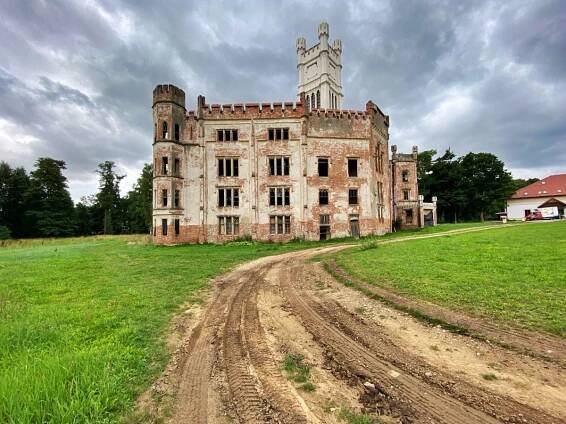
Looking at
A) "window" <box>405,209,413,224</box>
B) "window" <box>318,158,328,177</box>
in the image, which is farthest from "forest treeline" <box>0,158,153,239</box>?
"window" <box>405,209,413,224</box>

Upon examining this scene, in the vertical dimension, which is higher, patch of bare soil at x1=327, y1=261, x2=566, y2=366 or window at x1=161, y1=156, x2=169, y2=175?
window at x1=161, y1=156, x2=169, y2=175

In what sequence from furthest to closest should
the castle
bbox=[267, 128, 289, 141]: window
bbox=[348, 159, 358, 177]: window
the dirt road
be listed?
bbox=[348, 159, 358, 177]: window < bbox=[267, 128, 289, 141]: window < the castle < the dirt road

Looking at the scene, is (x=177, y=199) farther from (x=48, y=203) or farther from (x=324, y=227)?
(x=48, y=203)

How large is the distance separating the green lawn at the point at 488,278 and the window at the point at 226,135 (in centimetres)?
2115

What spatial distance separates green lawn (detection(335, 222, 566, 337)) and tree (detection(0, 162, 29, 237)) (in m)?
74.6

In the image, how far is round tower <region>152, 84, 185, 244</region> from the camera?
29.3m

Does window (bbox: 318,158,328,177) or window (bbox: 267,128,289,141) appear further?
window (bbox: 318,158,328,177)

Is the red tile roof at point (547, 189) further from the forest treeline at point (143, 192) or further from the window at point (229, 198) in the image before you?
the window at point (229, 198)

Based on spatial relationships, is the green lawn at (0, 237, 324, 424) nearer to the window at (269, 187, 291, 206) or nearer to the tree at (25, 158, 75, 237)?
the window at (269, 187, 291, 206)

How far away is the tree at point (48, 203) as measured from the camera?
5934 centimetres

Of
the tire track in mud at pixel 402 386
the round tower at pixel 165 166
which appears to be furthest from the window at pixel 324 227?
the tire track in mud at pixel 402 386

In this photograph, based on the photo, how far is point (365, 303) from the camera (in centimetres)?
795

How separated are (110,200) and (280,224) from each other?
194 ft

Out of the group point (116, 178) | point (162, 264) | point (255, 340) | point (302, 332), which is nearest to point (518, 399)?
point (302, 332)
